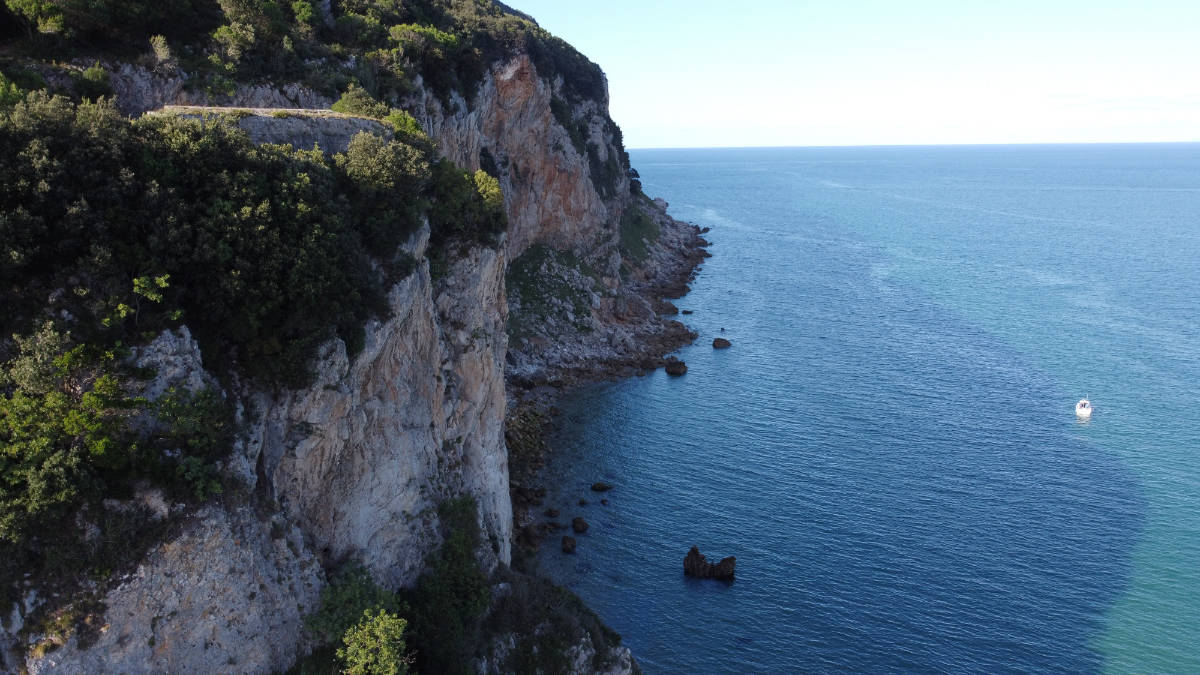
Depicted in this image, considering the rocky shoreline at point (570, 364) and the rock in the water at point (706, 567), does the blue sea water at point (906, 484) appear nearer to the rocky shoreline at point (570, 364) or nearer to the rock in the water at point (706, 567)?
the rock in the water at point (706, 567)

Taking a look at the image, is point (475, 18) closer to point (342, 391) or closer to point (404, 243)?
point (404, 243)

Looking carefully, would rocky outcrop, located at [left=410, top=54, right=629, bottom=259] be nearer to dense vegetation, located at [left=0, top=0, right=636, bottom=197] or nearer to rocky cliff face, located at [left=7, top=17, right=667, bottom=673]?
dense vegetation, located at [left=0, top=0, right=636, bottom=197]

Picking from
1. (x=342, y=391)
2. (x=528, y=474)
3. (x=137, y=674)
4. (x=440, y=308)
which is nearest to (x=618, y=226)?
(x=528, y=474)

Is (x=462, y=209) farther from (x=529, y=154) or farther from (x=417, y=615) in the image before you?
(x=529, y=154)

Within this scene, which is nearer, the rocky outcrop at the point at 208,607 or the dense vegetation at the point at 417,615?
the rocky outcrop at the point at 208,607

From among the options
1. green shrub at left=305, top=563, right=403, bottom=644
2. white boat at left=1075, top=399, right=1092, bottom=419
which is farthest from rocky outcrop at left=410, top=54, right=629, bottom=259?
white boat at left=1075, top=399, right=1092, bottom=419

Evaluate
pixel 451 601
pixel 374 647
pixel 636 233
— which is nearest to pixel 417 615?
pixel 451 601

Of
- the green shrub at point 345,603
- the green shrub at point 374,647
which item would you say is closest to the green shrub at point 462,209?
the green shrub at point 345,603
